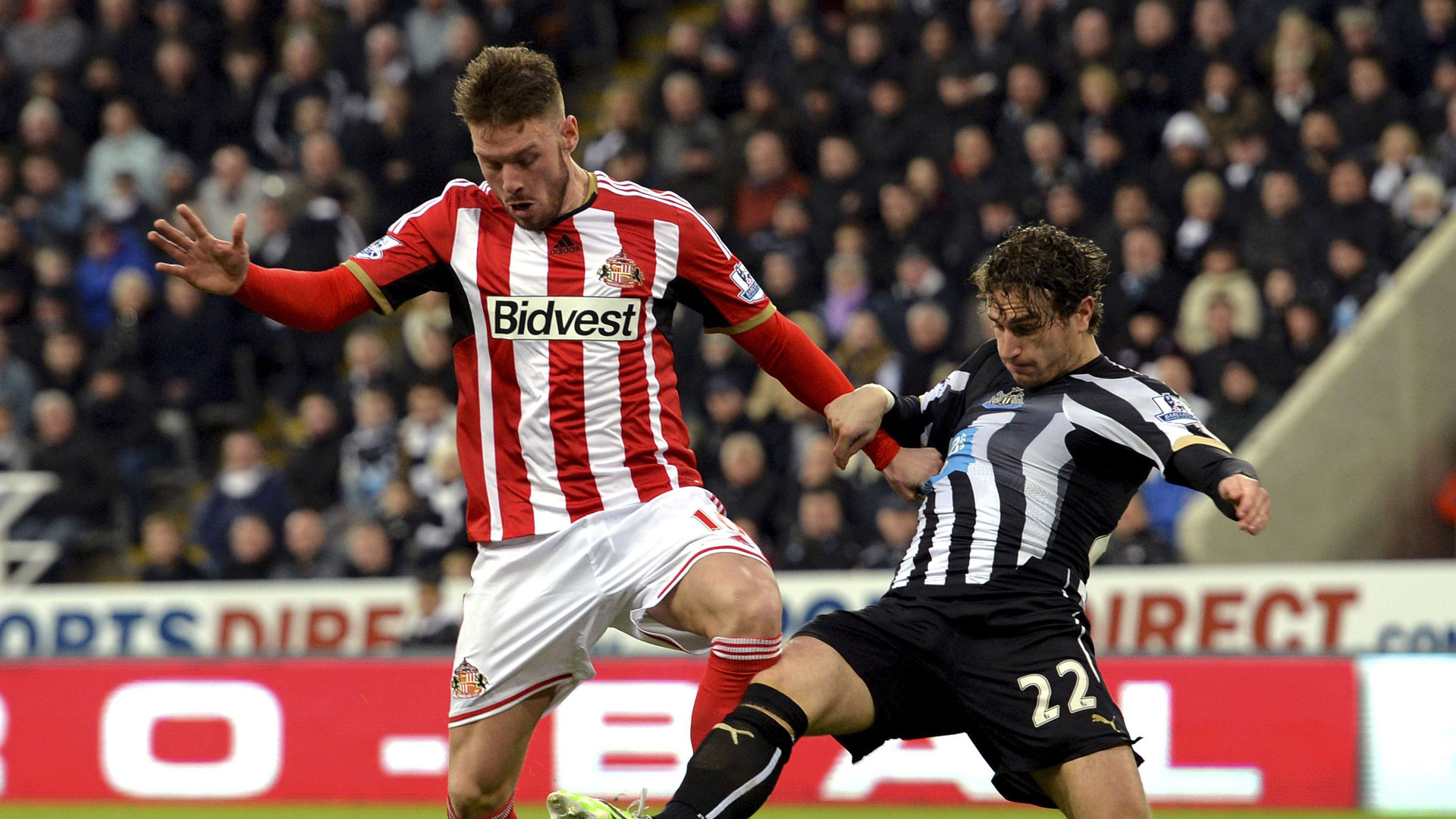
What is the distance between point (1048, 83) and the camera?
39.4 ft

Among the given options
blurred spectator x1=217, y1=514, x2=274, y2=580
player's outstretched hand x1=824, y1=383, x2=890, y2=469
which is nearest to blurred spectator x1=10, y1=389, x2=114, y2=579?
blurred spectator x1=217, y1=514, x2=274, y2=580

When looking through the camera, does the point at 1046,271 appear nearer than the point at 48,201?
Yes

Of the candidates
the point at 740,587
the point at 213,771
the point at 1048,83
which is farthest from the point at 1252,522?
the point at 1048,83

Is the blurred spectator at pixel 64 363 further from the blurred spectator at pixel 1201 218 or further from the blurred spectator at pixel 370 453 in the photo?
the blurred spectator at pixel 1201 218

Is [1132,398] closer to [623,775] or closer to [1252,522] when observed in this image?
[1252,522]

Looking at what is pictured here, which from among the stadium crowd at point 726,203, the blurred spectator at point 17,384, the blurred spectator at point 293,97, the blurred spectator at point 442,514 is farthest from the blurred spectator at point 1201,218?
the blurred spectator at point 17,384

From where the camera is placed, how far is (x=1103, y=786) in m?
4.62

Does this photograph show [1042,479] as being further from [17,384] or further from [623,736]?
[17,384]

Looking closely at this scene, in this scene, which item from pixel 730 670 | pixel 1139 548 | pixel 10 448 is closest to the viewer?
pixel 730 670

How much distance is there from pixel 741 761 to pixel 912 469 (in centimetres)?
124

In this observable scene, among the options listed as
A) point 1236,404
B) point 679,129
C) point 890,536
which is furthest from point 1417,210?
point 679,129

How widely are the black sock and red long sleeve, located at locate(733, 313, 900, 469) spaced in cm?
101

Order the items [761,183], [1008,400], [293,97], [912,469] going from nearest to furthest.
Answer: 1. [1008,400]
2. [912,469]
3. [761,183]
4. [293,97]

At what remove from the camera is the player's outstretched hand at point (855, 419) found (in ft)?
16.8
